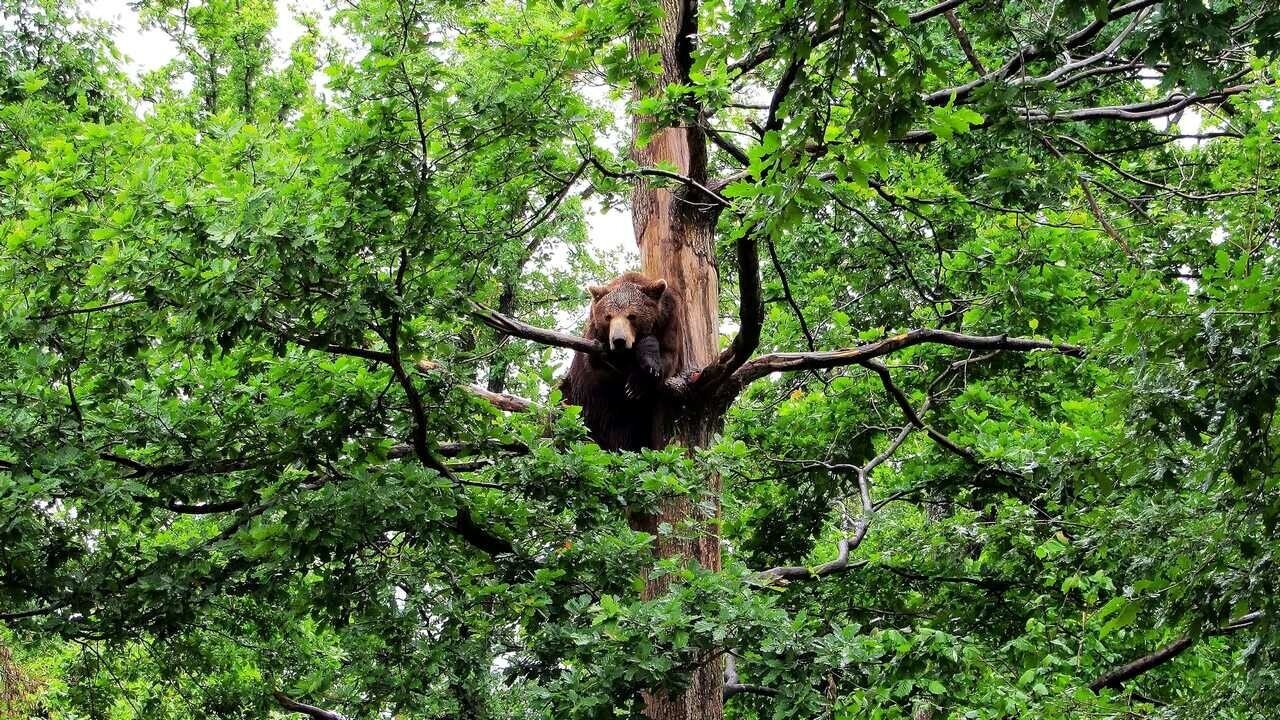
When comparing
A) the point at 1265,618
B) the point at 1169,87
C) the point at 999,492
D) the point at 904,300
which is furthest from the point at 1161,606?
the point at 904,300

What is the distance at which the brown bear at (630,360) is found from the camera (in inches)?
277

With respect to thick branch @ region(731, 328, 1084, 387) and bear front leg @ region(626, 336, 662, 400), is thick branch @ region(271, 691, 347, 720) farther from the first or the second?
thick branch @ region(731, 328, 1084, 387)

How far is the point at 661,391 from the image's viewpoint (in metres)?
6.90

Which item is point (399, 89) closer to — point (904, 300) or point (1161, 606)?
point (1161, 606)

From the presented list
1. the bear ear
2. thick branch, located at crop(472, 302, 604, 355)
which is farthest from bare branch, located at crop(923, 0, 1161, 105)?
thick branch, located at crop(472, 302, 604, 355)

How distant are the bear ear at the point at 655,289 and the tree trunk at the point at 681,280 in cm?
13

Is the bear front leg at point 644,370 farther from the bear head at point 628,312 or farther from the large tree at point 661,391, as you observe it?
the large tree at point 661,391

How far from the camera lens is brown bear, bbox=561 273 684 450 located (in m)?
7.04

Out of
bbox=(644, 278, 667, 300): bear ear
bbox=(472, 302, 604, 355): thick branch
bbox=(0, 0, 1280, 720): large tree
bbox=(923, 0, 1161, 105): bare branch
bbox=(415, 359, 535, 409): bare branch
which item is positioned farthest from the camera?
bbox=(644, 278, 667, 300): bear ear

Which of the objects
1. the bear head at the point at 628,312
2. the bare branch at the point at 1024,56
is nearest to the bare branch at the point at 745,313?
the bear head at the point at 628,312

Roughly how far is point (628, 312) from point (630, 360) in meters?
0.30

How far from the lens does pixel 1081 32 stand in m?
6.04

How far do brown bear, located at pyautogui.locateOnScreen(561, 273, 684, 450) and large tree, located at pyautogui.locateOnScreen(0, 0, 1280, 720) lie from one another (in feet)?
0.57

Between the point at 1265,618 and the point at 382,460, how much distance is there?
3.72 metres
